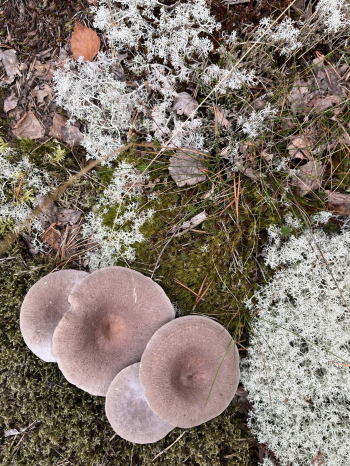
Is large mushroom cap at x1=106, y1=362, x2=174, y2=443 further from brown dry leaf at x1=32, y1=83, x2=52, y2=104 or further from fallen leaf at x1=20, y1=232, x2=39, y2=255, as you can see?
brown dry leaf at x1=32, y1=83, x2=52, y2=104

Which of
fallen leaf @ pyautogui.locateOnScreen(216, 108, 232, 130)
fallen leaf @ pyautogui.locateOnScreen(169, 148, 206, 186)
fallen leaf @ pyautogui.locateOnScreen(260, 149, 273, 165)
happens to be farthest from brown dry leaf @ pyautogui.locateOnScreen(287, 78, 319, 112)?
fallen leaf @ pyautogui.locateOnScreen(169, 148, 206, 186)

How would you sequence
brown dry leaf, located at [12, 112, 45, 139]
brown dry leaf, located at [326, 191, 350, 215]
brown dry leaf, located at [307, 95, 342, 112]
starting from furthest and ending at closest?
brown dry leaf, located at [12, 112, 45, 139] < brown dry leaf, located at [326, 191, 350, 215] < brown dry leaf, located at [307, 95, 342, 112]

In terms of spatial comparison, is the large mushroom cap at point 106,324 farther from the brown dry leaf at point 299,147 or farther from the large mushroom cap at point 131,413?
the brown dry leaf at point 299,147

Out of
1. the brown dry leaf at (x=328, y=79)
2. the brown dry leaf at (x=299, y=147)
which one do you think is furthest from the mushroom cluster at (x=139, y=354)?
the brown dry leaf at (x=328, y=79)

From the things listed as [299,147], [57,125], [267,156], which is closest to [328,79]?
[299,147]

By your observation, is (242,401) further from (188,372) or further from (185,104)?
(185,104)

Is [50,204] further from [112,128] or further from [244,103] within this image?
[244,103]

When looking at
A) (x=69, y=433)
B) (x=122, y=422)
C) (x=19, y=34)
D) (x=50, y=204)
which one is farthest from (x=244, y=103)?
(x=69, y=433)
